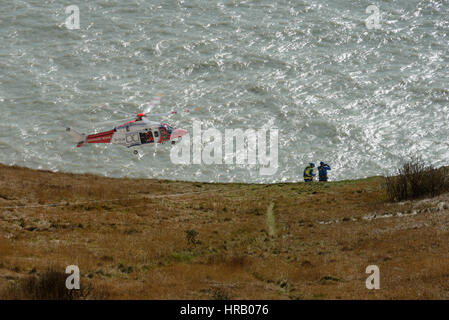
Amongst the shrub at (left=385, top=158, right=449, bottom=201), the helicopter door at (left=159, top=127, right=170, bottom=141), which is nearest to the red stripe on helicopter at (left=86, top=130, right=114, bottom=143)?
the helicopter door at (left=159, top=127, right=170, bottom=141)

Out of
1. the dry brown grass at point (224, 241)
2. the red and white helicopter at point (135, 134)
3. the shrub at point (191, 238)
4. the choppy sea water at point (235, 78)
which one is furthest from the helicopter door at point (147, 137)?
the choppy sea water at point (235, 78)

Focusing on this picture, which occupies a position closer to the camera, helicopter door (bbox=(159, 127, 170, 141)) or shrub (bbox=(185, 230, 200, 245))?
shrub (bbox=(185, 230, 200, 245))

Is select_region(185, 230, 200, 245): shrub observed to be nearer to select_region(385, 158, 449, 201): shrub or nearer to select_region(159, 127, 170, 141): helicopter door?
select_region(159, 127, 170, 141): helicopter door

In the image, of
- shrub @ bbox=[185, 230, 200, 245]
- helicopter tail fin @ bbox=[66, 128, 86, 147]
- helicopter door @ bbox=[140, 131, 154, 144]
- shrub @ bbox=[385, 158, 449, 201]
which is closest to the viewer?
shrub @ bbox=[185, 230, 200, 245]

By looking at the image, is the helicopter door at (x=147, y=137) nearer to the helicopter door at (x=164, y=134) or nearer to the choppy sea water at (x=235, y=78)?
A: the helicopter door at (x=164, y=134)

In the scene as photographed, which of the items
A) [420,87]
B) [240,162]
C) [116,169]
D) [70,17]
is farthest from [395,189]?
[70,17]

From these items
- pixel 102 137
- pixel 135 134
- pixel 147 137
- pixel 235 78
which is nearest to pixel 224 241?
pixel 147 137

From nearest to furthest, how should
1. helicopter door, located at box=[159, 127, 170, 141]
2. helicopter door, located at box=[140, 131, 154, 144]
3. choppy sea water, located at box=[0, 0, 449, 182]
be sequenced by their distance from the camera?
helicopter door, located at box=[140, 131, 154, 144], helicopter door, located at box=[159, 127, 170, 141], choppy sea water, located at box=[0, 0, 449, 182]

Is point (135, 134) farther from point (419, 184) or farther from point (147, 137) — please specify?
point (419, 184)
